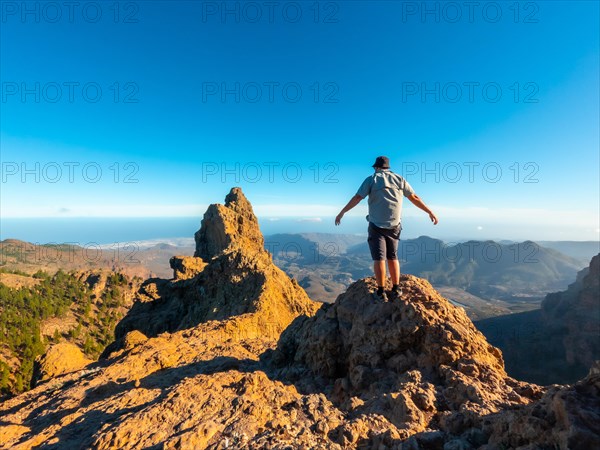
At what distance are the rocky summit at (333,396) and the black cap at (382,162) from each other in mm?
3944

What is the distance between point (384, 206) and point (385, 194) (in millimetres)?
315

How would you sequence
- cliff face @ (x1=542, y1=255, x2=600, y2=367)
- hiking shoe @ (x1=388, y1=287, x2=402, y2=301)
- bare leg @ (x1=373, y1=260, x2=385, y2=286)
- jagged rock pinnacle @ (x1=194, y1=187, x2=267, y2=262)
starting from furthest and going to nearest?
cliff face @ (x1=542, y1=255, x2=600, y2=367)
jagged rock pinnacle @ (x1=194, y1=187, x2=267, y2=262)
hiking shoe @ (x1=388, y1=287, x2=402, y2=301)
bare leg @ (x1=373, y1=260, x2=385, y2=286)

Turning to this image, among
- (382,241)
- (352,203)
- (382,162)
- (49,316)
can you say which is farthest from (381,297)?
(49,316)

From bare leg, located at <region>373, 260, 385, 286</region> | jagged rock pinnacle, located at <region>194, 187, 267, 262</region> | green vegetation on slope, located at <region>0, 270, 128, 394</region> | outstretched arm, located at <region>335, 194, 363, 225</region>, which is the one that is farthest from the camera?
green vegetation on slope, located at <region>0, 270, 128, 394</region>

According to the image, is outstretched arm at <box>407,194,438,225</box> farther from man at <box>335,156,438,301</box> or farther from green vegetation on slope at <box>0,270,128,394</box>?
green vegetation on slope at <box>0,270,128,394</box>

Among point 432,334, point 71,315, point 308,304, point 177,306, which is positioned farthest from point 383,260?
point 71,315

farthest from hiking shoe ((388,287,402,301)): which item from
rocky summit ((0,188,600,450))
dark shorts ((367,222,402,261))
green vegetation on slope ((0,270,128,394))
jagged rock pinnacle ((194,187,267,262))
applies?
green vegetation on slope ((0,270,128,394))

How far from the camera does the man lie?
303 inches

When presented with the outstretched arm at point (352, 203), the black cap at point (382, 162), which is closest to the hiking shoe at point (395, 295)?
the outstretched arm at point (352, 203)

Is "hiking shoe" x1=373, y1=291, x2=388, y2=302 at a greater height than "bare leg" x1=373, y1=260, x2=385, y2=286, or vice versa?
"bare leg" x1=373, y1=260, x2=385, y2=286

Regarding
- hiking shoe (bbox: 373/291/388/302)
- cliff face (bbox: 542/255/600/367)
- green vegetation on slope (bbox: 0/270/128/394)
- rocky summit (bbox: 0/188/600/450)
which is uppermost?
hiking shoe (bbox: 373/291/388/302)

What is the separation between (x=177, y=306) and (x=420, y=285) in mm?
32295

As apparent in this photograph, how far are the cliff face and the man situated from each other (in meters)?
99.3

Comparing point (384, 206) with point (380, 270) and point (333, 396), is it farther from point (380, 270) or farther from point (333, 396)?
point (333, 396)
